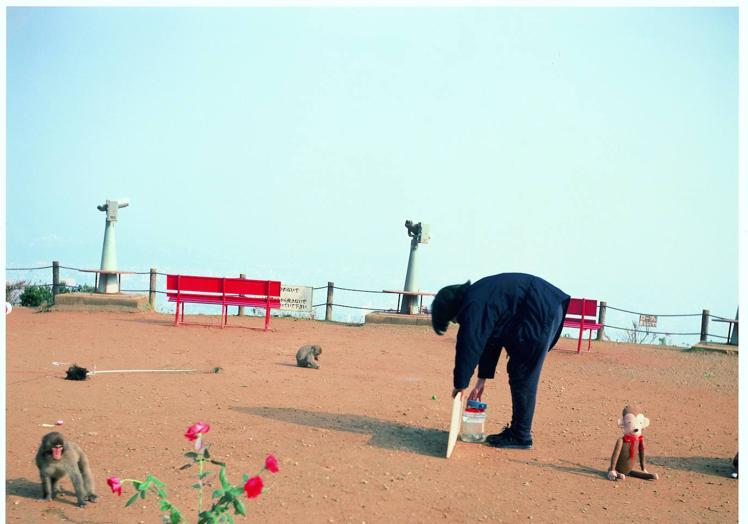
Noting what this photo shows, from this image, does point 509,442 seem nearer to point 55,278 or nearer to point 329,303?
point 329,303

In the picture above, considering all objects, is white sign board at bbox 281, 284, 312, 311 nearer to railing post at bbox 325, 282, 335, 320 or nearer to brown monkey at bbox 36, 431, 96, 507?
railing post at bbox 325, 282, 335, 320

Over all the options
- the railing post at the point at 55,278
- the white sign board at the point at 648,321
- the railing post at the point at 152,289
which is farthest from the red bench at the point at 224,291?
the white sign board at the point at 648,321

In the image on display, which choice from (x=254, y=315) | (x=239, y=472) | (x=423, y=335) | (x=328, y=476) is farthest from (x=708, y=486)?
(x=254, y=315)

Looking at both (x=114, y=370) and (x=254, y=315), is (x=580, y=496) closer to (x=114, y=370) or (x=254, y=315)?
(x=114, y=370)

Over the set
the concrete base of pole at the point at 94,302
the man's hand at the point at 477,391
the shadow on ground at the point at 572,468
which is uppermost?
the concrete base of pole at the point at 94,302

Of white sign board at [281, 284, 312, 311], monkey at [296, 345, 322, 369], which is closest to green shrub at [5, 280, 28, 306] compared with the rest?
white sign board at [281, 284, 312, 311]

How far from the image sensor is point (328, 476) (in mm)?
5906

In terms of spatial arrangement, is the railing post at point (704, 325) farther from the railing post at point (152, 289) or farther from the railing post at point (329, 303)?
the railing post at point (152, 289)

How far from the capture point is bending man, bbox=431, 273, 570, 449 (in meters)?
6.66

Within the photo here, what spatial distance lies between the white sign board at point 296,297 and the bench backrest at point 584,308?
6.39 m

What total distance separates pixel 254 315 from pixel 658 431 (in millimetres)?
12455

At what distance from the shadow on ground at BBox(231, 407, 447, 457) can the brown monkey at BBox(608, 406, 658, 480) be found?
1.38 m

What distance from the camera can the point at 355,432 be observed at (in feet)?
24.0

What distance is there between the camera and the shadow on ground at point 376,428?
6.92 m
